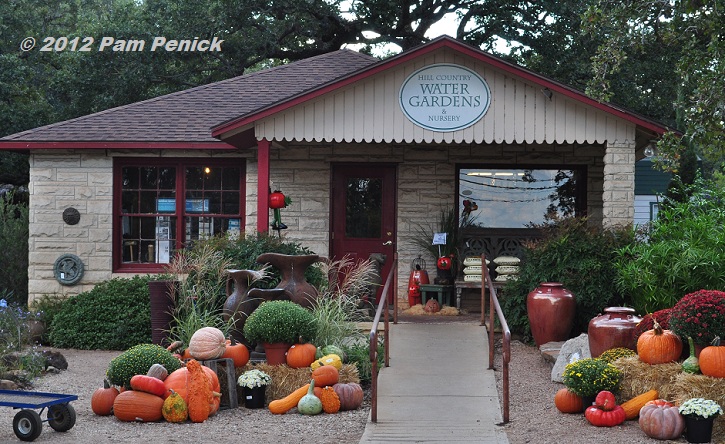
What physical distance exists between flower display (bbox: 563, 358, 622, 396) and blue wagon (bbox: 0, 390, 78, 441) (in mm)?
4173

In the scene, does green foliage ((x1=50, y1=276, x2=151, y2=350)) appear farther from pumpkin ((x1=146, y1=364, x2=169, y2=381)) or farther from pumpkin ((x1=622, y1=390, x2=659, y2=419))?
pumpkin ((x1=622, y1=390, x2=659, y2=419))

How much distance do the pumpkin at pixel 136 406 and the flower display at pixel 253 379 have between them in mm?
888

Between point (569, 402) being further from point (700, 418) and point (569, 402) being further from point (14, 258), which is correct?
point (14, 258)

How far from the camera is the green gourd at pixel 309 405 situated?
26.5 feet

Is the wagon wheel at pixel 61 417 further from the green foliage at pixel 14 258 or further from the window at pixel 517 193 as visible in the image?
the green foliage at pixel 14 258

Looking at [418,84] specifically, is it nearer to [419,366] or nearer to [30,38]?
[419,366]

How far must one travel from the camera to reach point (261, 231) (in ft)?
40.1

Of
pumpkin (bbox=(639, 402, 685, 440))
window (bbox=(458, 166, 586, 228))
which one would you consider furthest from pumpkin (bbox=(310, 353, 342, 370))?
window (bbox=(458, 166, 586, 228))

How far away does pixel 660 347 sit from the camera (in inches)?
309

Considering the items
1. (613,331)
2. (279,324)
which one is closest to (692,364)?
(613,331)

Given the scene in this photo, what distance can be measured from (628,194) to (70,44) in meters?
16.3

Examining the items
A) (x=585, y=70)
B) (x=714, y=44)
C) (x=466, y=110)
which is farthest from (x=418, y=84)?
(x=585, y=70)

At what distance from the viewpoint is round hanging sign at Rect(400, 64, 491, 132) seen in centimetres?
1200

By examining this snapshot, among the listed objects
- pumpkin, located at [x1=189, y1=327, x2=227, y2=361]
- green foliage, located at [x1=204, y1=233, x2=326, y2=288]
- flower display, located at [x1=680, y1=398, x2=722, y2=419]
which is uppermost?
green foliage, located at [x1=204, y1=233, x2=326, y2=288]
